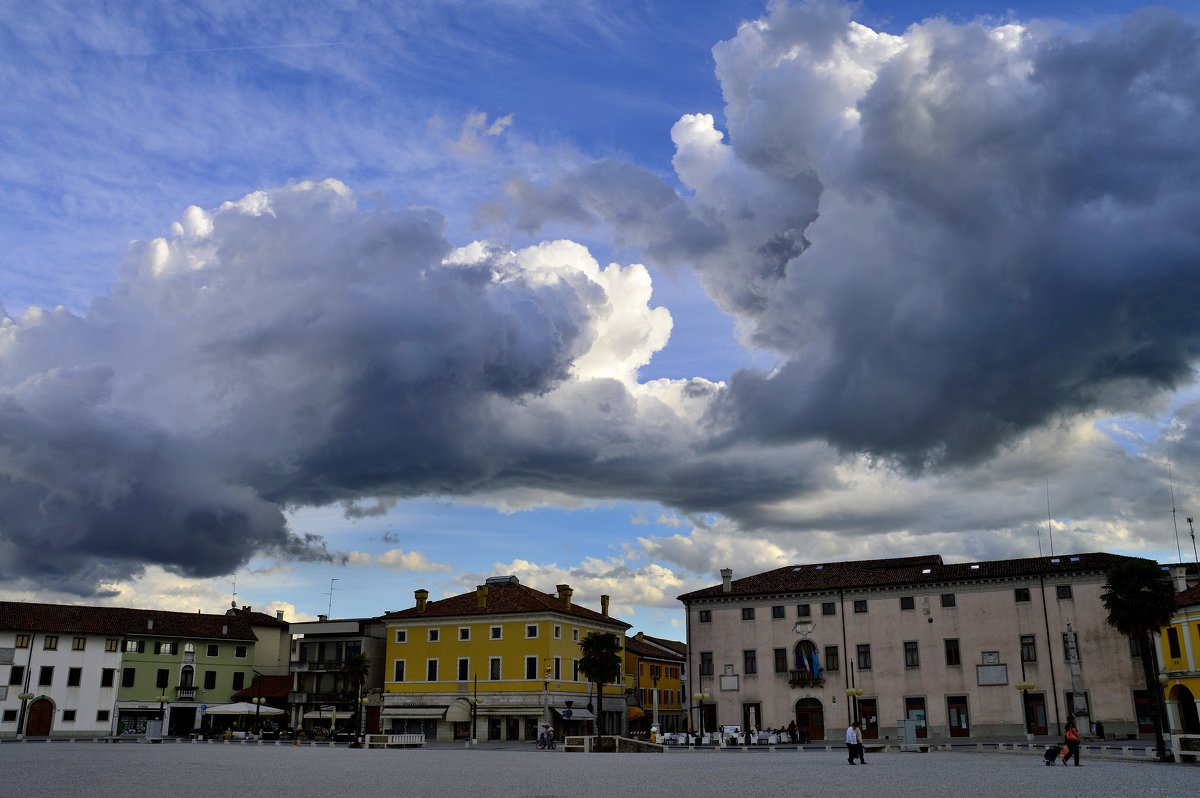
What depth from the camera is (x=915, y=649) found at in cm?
6562

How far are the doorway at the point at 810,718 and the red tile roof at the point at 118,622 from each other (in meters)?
47.6

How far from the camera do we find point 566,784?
72.8 feet

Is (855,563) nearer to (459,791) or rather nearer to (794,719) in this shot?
(794,719)

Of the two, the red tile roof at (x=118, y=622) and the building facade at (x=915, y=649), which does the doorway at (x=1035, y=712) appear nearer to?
the building facade at (x=915, y=649)

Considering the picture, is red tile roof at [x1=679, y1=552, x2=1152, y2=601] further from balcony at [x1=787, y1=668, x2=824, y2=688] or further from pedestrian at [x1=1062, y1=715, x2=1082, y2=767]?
pedestrian at [x1=1062, y1=715, x2=1082, y2=767]

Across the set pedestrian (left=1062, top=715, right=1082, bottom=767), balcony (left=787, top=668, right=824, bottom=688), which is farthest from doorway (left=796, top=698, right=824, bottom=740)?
pedestrian (left=1062, top=715, right=1082, bottom=767)

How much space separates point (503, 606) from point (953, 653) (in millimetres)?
30399

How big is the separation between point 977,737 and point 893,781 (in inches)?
1663

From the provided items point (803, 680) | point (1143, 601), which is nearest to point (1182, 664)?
point (1143, 601)

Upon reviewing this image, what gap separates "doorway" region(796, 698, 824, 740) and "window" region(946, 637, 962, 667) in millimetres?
8599

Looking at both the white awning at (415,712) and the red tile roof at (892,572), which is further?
the white awning at (415,712)

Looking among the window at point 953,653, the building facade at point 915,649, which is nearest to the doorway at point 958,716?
the building facade at point 915,649

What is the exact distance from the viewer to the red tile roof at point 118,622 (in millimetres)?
77500

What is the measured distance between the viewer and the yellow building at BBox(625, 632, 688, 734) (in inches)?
3312
